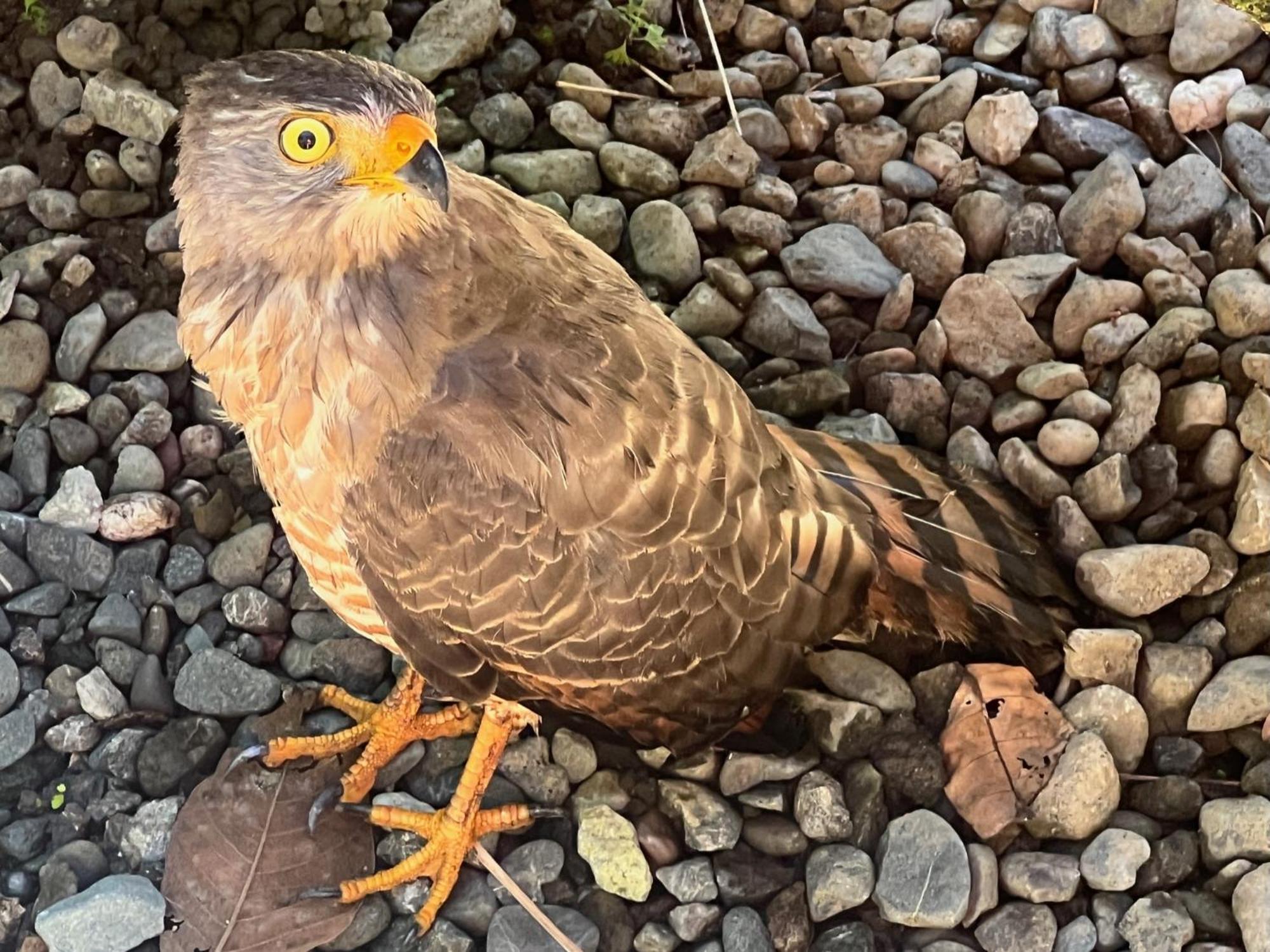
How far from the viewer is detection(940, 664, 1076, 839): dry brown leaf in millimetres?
2139

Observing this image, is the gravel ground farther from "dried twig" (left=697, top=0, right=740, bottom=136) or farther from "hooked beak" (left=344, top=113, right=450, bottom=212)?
"hooked beak" (left=344, top=113, right=450, bottom=212)

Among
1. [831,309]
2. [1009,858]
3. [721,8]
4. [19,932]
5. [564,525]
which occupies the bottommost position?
[19,932]

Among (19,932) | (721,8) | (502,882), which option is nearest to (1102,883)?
(502,882)

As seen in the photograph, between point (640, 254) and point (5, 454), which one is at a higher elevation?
point (640, 254)

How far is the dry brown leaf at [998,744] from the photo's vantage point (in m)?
2.14

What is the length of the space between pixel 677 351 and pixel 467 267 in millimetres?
402

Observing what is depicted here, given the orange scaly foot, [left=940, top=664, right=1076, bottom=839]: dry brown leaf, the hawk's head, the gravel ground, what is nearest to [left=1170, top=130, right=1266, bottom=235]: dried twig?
the gravel ground

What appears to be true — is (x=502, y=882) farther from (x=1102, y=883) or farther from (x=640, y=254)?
(x=640, y=254)

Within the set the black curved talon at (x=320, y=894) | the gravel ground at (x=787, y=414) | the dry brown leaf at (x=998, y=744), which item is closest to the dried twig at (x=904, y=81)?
the gravel ground at (x=787, y=414)

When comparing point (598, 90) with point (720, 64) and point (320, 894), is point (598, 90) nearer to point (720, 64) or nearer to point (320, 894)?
point (720, 64)

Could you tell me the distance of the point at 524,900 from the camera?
83.1 inches

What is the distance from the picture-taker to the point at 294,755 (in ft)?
7.36

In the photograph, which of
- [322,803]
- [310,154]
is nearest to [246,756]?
[322,803]

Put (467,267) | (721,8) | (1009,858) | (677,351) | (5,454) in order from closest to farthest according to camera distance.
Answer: (467,267) → (677,351) → (1009,858) → (5,454) → (721,8)
